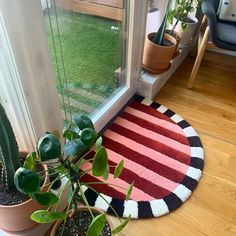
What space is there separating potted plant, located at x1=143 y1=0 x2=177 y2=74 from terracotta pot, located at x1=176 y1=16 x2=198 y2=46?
0.64 ft

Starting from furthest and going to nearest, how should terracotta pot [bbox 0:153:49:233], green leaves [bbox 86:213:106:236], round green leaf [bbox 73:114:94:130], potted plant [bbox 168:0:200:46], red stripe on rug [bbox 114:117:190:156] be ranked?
potted plant [bbox 168:0:200:46] → red stripe on rug [bbox 114:117:190:156] → terracotta pot [bbox 0:153:49:233] → round green leaf [bbox 73:114:94:130] → green leaves [bbox 86:213:106:236]

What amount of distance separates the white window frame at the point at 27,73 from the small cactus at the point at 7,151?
11cm

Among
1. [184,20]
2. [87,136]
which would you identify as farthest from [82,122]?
[184,20]

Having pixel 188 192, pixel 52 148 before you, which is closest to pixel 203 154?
pixel 188 192

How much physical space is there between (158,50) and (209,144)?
637 millimetres

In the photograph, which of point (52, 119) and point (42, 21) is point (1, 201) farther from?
point (42, 21)

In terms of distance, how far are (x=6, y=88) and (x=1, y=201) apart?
0.36 metres

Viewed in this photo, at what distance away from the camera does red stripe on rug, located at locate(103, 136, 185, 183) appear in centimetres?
125

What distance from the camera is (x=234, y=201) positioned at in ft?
3.82

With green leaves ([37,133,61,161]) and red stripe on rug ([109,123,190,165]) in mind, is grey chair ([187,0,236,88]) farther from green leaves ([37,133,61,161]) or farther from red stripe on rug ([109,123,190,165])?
green leaves ([37,133,61,161])

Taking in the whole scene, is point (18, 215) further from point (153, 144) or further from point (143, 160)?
point (153, 144)

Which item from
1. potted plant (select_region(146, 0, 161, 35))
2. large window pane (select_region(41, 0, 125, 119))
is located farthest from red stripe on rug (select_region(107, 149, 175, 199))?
potted plant (select_region(146, 0, 161, 35))

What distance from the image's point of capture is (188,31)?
72.4 inches

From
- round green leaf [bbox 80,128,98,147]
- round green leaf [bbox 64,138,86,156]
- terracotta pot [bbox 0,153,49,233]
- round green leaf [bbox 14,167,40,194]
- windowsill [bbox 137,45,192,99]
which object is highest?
round green leaf [bbox 80,128,98,147]
